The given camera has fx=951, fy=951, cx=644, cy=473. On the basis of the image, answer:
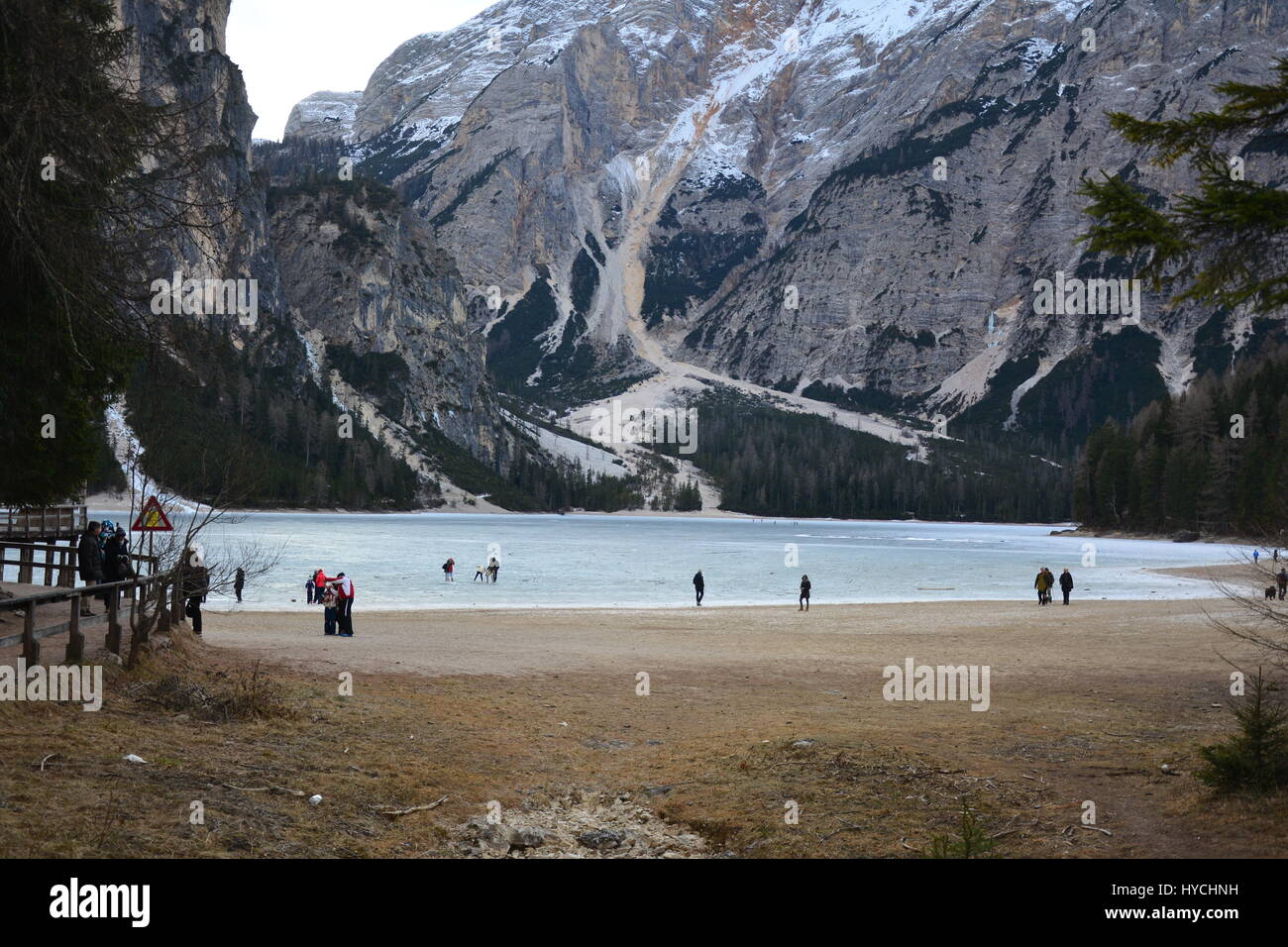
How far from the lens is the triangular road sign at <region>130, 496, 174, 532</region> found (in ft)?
57.2

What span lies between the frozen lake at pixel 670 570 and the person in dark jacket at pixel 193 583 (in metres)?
3.90

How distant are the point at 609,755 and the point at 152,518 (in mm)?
10296

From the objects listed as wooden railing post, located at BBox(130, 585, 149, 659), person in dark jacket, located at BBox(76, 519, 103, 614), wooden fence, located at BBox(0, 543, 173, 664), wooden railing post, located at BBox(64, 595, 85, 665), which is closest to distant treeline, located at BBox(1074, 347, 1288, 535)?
person in dark jacket, located at BBox(76, 519, 103, 614)

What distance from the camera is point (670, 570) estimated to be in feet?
239

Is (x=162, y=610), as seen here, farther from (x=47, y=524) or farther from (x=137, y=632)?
(x=47, y=524)

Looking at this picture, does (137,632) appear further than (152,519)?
No

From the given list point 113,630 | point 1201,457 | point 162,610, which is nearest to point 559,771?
point 113,630

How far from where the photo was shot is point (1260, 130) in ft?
31.1

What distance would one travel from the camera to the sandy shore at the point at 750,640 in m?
23.4

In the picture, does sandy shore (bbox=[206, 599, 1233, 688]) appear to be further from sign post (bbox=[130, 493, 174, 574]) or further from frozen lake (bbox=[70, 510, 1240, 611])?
frozen lake (bbox=[70, 510, 1240, 611])

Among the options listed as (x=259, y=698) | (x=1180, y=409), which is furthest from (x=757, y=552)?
(x=259, y=698)

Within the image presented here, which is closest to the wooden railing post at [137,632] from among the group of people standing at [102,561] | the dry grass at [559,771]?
the dry grass at [559,771]
